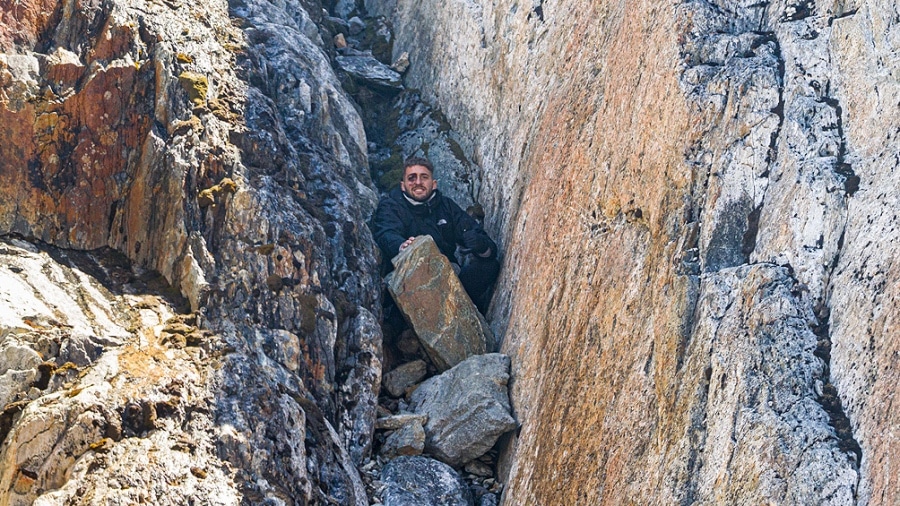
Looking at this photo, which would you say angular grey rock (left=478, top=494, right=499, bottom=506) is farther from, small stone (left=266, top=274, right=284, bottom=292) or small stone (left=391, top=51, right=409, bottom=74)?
small stone (left=391, top=51, right=409, bottom=74)

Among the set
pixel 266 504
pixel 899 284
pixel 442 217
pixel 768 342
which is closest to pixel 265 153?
pixel 442 217

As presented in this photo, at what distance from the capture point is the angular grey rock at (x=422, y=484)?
10.1 meters

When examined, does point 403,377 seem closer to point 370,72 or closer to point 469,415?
point 469,415

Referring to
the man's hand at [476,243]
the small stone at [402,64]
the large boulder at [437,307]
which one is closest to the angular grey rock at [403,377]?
the large boulder at [437,307]

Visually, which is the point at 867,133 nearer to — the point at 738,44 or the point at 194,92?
the point at 738,44

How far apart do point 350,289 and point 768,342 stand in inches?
247

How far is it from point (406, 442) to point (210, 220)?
3.45m

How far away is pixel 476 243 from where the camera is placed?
12.8 m

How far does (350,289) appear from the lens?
1205 cm

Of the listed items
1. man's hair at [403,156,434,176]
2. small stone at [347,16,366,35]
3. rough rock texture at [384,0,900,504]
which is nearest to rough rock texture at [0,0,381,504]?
man's hair at [403,156,434,176]

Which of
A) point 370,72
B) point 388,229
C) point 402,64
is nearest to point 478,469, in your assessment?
point 388,229

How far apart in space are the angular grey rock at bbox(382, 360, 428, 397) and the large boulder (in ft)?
0.69

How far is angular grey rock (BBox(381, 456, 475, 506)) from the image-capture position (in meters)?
10.1

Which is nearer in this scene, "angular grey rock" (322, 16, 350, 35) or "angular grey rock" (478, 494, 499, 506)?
"angular grey rock" (478, 494, 499, 506)
